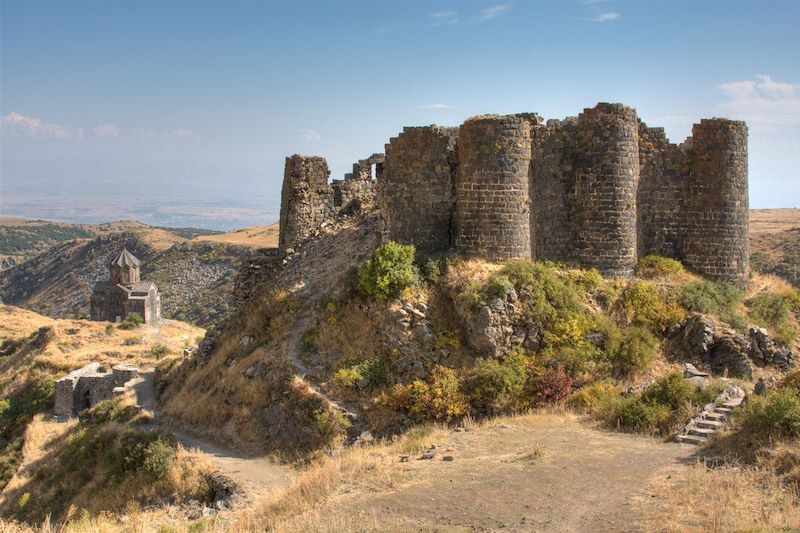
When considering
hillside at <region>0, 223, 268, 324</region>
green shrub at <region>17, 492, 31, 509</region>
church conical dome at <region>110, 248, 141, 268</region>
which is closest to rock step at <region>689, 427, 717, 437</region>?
green shrub at <region>17, 492, 31, 509</region>

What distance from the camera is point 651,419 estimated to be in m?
14.2

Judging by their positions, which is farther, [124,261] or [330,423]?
[124,261]

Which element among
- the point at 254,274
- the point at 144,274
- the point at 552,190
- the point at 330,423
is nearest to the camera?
the point at 330,423

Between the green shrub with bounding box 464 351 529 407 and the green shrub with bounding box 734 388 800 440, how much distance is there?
4.92m

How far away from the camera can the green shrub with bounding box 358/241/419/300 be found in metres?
17.5

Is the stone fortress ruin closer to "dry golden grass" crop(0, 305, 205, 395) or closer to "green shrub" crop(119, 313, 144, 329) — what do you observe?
"dry golden grass" crop(0, 305, 205, 395)

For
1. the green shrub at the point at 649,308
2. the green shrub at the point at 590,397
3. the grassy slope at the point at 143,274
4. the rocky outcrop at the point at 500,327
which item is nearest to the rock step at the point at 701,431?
the green shrub at the point at 590,397

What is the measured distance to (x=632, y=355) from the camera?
677 inches

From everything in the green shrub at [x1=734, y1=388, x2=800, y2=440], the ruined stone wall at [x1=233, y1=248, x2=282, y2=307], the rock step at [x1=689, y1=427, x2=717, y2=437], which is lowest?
the rock step at [x1=689, y1=427, x2=717, y2=437]

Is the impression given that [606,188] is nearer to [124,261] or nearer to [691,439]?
[691,439]

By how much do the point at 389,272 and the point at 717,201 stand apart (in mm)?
9350

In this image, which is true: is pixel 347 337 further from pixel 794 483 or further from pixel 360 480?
pixel 794 483

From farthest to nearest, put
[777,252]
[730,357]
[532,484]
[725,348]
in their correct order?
[777,252] < [725,348] < [730,357] < [532,484]

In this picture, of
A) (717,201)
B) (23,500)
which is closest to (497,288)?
(717,201)
